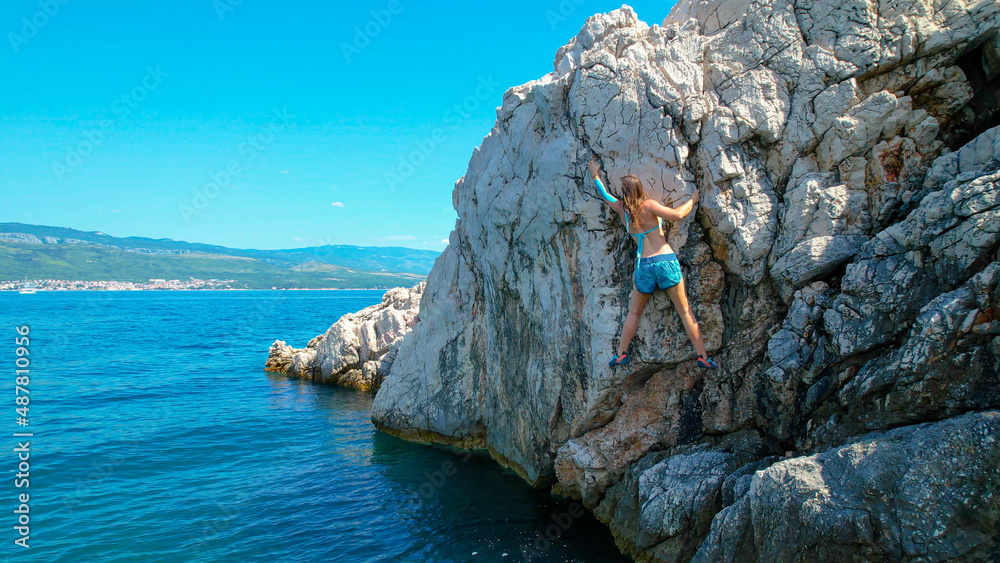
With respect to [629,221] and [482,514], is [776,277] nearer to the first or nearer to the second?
[629,221]

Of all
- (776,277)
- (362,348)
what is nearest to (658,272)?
(776,277)

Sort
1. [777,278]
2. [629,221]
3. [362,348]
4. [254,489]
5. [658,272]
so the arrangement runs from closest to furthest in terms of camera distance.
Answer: [777,278]
[658,272]
[629,221]
[254,489]
[362,348]

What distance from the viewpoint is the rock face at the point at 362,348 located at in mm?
30016

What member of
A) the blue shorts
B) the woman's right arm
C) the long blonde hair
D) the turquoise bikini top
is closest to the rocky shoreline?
the woman's right arm

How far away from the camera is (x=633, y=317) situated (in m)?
10.9

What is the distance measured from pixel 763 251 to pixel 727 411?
3.41 meters

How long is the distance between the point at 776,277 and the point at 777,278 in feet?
0.08

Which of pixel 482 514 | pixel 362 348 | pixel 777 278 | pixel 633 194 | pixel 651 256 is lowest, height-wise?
pixel 482 514

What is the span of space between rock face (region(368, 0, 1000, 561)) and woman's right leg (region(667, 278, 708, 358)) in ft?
1.27

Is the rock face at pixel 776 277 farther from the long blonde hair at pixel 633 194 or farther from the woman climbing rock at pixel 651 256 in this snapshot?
the long blonde hair at pixel 633 194

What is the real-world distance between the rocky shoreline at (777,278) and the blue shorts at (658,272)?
736 mm

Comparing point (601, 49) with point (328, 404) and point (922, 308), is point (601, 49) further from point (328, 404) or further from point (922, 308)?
point (328, 404)

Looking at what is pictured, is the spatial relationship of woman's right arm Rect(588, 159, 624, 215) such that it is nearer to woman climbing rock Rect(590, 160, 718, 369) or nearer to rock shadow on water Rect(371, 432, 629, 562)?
woman climbing rock Rect(590, 160, 718, 369)

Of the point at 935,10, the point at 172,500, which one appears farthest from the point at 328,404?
the point at 935,10
